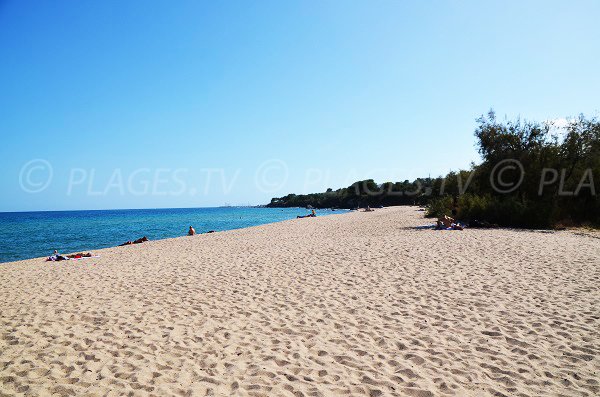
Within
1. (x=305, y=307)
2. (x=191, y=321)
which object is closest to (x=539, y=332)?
(x=305, y=307)

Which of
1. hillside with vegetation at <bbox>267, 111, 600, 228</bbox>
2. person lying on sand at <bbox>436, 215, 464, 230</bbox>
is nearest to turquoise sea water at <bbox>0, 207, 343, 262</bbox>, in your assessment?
person lying on sand at <bbox>436, 215, 464, 230</bbox>

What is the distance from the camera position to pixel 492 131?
22.1 m

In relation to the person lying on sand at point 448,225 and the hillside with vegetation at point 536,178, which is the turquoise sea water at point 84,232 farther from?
the hillside with vegetation at point 536,178

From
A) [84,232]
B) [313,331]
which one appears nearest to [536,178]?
[313,331]

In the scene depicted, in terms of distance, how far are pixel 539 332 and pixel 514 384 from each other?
1640 millimetres

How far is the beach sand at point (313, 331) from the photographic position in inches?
139

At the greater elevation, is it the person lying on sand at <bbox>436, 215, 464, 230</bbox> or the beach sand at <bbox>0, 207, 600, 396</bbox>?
the person lying on sand at <bbox>436, 215, 464, 230</bbox>

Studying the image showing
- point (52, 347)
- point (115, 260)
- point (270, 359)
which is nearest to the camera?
point (270, 359)

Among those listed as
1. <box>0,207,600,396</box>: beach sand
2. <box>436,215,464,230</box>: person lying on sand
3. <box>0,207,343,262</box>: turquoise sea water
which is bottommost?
<box>0,207,343,262</box>: turquoise sea water

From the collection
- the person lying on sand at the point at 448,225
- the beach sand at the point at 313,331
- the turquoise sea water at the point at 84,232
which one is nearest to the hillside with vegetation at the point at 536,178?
the person lying on sand at the point at 448,225

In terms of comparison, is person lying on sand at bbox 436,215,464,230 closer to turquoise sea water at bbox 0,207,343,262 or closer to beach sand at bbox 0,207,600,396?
beach sand at bbox 0,207,600,396

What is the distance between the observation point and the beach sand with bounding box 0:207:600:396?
3.54 meters

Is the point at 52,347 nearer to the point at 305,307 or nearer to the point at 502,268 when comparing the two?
the point at 305,307

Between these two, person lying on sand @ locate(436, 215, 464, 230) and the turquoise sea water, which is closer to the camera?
person lying on sand @ locate(436, 215, 464, 230)
